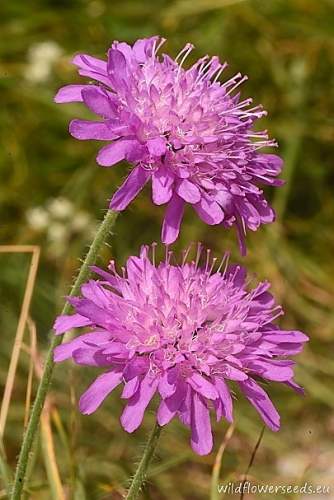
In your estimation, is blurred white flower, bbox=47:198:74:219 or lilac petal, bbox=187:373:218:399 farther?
blurred white flower, bbox=47:198:74:219

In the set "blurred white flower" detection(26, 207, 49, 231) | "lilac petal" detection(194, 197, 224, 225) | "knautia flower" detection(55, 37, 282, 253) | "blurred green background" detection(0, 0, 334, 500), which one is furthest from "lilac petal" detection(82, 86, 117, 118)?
"blurred white flower" detection(26, 207, 49, 231)

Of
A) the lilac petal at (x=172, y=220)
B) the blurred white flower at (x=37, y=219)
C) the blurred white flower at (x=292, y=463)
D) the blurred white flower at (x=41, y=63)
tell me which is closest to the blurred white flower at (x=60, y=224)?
the blurred white flower at (x=37, y=219)

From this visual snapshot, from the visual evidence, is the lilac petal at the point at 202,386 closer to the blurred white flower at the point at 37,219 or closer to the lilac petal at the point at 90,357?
the lilac petal at the point at 90,357

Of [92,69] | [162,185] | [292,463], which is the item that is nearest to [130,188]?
[162,185]

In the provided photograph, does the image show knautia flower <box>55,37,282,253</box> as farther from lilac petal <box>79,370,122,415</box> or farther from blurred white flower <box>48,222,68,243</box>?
blurred white flower <box>48,222,68,243</box>

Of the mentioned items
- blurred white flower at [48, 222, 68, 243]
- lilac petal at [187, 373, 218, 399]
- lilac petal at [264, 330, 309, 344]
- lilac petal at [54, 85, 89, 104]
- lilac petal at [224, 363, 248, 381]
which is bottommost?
blurred white flower at [48, 222, 68, 243]

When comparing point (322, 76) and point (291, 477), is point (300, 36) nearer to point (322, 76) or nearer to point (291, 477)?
point (322, 76)

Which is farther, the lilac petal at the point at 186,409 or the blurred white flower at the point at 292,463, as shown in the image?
the blurred white flower at the point at 292,463

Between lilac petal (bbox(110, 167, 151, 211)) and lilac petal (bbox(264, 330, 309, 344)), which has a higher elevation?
lilac petal (bbox(110, 167, 151, 211))
